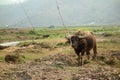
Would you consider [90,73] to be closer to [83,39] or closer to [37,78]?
[37,78]

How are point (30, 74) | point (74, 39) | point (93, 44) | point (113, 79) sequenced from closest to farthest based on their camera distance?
point (113, 79) → point (30, 74) → point (74, 39) → point (93, 44)

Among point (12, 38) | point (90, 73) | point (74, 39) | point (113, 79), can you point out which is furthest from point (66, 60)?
point (12, 38)

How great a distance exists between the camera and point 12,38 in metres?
76.4

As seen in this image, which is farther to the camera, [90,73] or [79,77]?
[90,73]

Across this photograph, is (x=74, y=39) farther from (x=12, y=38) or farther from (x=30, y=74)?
(x=12, y=38)

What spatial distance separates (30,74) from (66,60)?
640 centimetres

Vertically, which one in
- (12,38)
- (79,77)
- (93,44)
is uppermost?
(79,77)

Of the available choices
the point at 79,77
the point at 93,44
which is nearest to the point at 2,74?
the point at 79,77

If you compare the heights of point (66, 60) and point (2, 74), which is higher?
point (2, 74)

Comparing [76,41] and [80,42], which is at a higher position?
[76,41]

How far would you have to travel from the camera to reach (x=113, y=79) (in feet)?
47.5

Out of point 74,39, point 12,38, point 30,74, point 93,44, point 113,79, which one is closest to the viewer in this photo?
point 113,79

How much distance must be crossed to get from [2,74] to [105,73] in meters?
5.22

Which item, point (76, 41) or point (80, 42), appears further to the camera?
point (80, 42)
